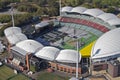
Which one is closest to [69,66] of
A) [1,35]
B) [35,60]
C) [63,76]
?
[63,76]

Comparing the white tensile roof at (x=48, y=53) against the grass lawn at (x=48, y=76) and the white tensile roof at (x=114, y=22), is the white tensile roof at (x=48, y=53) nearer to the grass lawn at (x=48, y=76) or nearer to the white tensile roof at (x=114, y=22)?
Result: the grass lawn at (x=48, y=76)

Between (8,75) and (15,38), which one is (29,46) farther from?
(8,75)

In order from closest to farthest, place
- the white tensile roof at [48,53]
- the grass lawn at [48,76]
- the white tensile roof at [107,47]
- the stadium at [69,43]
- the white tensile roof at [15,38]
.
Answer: the grass lawn at [48,76], the white tensile roof at [107,47], the stadium at [69,43], the white tensile roof at [48,53], the white tensile roof at [15,38]

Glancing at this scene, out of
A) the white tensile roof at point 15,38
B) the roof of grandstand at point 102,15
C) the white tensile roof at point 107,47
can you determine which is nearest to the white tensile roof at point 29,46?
the white tensile roof at point 15,38

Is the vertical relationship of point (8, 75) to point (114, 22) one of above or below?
below

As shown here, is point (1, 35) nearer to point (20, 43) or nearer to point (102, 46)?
point (20, 43)

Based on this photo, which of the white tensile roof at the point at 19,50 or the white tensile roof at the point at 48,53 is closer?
the white tensile roof at the point at 48,53

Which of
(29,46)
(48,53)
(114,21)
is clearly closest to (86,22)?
(114,21)

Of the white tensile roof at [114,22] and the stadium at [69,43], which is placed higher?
the white tensile roof at [114,22]
